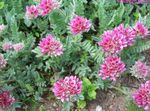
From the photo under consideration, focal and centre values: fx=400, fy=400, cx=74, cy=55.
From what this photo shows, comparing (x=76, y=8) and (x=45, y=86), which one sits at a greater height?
(x=76, y=8)

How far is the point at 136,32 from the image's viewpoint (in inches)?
114

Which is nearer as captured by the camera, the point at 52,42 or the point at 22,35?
the point at 52,42

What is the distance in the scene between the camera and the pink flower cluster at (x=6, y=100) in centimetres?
281

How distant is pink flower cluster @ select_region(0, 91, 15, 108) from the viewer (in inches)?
111

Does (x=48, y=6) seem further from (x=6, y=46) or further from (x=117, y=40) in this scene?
(x=117, y=40)

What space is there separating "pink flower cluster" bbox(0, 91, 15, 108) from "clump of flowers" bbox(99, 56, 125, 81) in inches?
27.0

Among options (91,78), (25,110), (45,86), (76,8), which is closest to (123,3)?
(76,8)

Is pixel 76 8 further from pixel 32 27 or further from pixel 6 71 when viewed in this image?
pixel 6 71

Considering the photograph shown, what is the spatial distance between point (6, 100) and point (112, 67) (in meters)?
0.78

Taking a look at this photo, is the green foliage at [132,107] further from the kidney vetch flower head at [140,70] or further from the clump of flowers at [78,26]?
the clump of flowers at [78,26]

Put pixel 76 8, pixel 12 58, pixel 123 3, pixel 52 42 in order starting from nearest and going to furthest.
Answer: pixel 52 42
pixel 12 58
pixel 76 8
pixel 123 3

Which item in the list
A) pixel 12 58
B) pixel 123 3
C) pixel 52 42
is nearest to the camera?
pixel 52 42

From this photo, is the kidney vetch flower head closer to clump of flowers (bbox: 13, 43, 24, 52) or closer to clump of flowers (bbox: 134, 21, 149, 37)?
clump of flowers (bbox: 134, 21, 149, 37)

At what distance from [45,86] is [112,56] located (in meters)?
0.62
